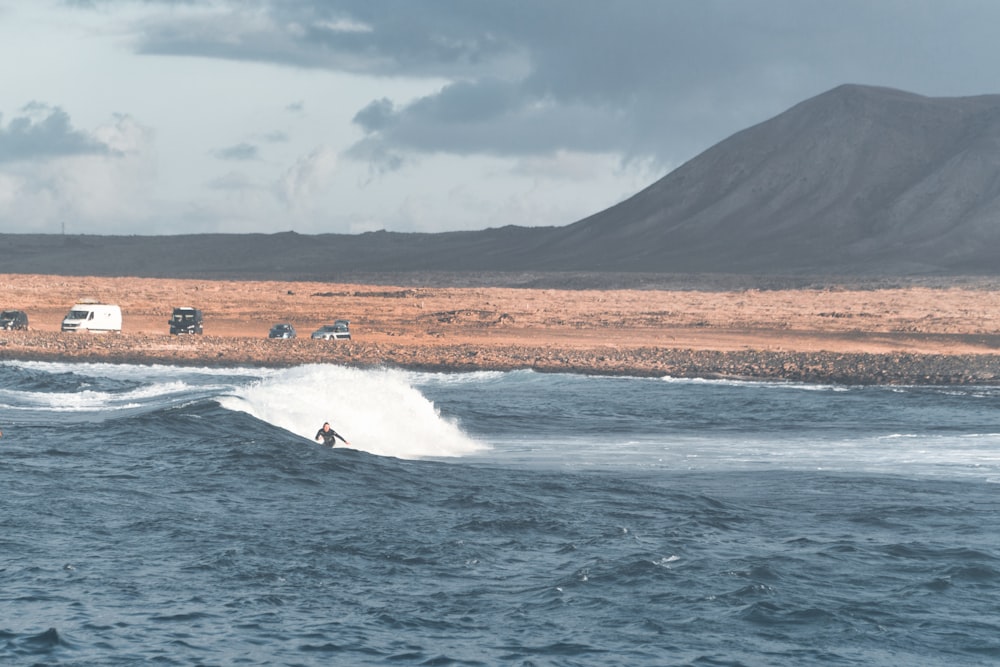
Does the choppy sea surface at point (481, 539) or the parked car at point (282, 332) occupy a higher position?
the parked car at point (282, 332)

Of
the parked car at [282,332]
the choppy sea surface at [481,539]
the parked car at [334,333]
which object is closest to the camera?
the choppy sea surface at [481,539]

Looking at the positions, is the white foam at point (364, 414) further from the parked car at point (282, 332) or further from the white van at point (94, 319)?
the white van at point (94, 319)

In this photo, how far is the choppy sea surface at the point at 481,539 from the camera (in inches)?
626

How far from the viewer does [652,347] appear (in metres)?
63.4

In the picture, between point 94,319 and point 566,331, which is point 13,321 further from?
point 566,331

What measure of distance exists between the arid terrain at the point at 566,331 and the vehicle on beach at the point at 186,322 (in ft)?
6.15

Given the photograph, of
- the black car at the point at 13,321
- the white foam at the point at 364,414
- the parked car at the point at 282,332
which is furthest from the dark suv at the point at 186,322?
the white foam at the point at 364,414

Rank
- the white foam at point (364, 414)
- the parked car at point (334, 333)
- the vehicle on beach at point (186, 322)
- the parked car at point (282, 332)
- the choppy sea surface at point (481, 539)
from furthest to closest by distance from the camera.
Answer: the vehicle on beach at point (186, 322) < the parked car at point (282, 332) < the parked car at point (334, 333) < the white foam at point (364, 414) < the choppy sea surface at point (481, 539)

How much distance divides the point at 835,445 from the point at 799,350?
28.9 metres

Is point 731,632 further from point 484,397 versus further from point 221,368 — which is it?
point 221,368

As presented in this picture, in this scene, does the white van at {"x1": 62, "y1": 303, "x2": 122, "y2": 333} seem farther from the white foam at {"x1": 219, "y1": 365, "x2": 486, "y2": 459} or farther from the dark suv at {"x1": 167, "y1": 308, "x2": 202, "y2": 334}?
the white foam at {"x1": 219, "y1": 365, "x2": 486, "y2": 459}

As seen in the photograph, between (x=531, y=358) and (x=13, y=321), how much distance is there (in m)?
30.4

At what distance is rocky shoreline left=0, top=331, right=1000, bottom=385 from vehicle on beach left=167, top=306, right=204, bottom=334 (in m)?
3.15

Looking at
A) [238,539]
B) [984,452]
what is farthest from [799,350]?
[238,539]
